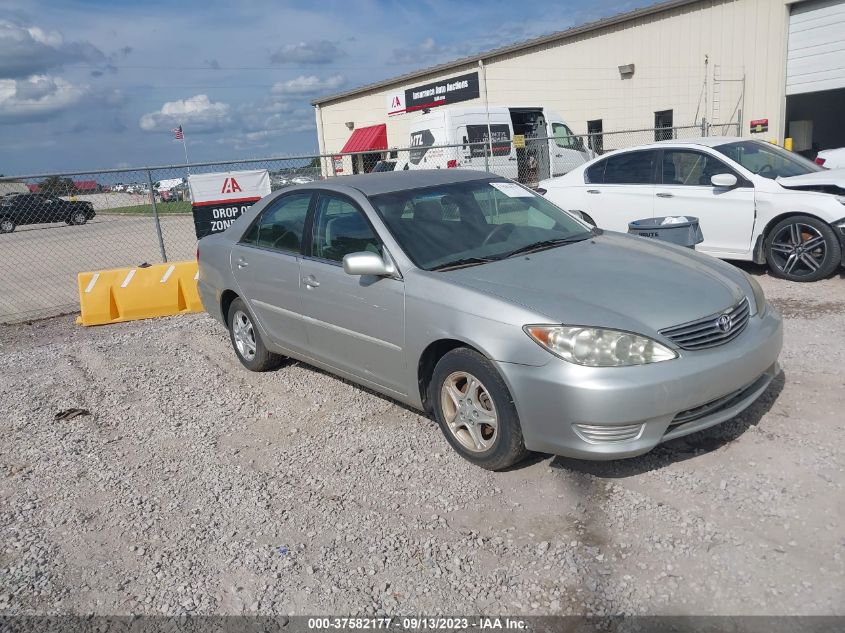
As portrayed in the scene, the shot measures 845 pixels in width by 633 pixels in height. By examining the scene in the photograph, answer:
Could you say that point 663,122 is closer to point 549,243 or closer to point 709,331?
point 549,243

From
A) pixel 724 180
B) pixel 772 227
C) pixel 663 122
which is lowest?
pixel 772 227

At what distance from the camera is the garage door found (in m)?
15.1

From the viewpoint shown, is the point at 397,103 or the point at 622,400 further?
the point at 397,103

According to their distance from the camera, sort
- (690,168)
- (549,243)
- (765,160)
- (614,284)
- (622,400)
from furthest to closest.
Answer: (690,168) < (765,160) < (549,243) < (614,284) < (622,400)

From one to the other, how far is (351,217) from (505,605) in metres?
2.68

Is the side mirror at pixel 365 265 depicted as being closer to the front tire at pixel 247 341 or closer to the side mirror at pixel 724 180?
the front tire at pixel 247 341

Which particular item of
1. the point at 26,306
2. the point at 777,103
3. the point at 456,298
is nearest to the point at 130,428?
the point at 456,298

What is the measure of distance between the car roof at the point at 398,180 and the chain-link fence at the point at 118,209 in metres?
5.27

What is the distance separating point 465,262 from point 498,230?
1.73 feet

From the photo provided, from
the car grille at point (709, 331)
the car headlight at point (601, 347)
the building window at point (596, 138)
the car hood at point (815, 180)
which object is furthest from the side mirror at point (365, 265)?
the building window at point (596, 138)

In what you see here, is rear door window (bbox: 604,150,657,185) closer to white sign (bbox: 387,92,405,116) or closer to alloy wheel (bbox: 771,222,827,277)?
alloy wheel (bbox: 771,222,827,277)

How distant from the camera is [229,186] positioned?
32.1 feet

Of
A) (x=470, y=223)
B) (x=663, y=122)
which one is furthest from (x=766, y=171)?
(x=663, y=122)

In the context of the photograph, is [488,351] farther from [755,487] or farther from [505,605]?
[755,487]
